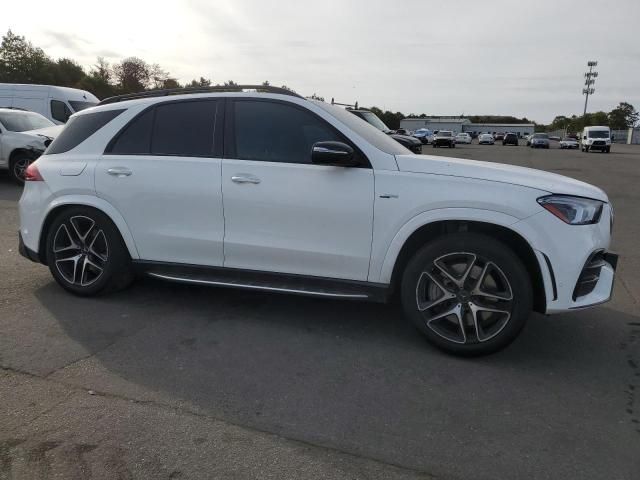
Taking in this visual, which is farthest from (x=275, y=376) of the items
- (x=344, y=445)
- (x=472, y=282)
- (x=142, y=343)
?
(x=472, y=282)

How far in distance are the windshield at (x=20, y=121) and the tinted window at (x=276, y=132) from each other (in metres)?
10.6

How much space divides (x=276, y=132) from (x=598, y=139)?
43.6 m

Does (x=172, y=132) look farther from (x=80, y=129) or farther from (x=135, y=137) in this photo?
(x=80, y=129)

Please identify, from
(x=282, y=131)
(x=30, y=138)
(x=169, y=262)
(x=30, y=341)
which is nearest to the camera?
(x=30, y=341)

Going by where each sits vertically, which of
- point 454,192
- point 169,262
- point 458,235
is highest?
point 454,192

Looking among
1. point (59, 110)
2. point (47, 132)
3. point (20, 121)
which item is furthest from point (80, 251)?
point (59, 110)

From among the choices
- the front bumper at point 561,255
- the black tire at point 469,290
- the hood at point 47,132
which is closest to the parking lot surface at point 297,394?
the black tire at point 469,290

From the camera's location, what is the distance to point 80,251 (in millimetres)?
4605

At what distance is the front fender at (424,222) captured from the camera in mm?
3377

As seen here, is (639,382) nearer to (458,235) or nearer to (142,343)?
(458,235)

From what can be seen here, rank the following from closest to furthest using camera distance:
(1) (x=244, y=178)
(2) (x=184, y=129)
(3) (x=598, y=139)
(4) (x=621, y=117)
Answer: (1) (x=244, y=178) < (2) (x=184, y=129) < (3) (x=598, y=139) < (4) (x=621, y=117)

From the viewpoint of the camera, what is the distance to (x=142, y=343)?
3756 mm

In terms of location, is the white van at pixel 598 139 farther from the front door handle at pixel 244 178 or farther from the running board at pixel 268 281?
the front door handle at pixel 244 178

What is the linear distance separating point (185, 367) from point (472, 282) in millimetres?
2013
